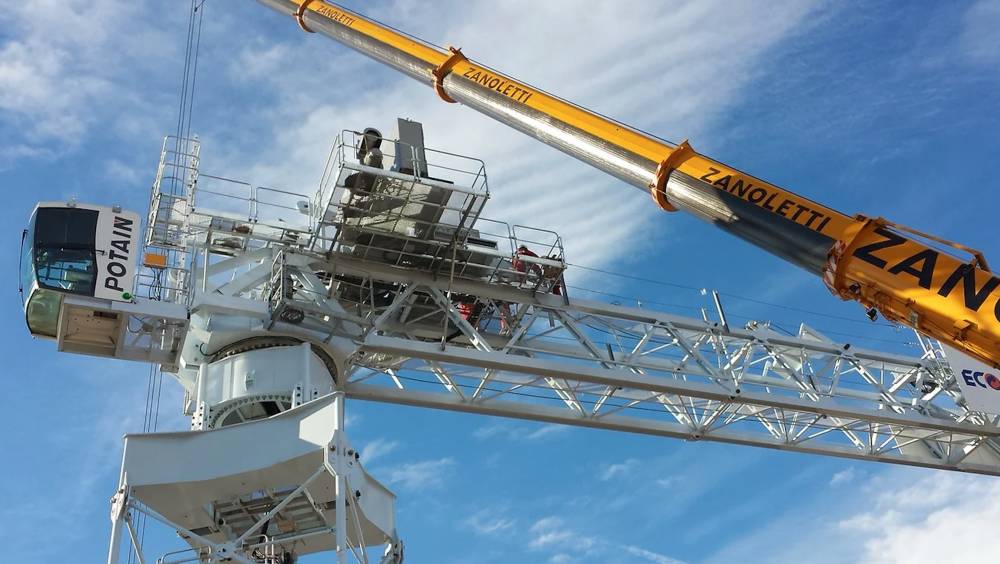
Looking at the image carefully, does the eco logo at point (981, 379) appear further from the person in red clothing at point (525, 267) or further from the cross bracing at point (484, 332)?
the person in red clothing at point (525, 267)

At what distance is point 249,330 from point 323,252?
2.86m

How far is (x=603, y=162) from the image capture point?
22219 millimetres

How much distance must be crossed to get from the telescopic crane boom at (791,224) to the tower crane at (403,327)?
0.04 m

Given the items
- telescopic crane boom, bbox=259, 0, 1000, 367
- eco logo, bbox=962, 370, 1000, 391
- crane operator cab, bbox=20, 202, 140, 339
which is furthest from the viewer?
eco logo, bbox=962, 370, 1000, 391

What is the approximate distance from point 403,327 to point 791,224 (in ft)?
39.9

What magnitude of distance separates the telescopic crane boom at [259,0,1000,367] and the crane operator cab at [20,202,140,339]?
8339mm

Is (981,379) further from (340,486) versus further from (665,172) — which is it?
(340,486)

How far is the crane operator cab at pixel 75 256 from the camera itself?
22.5 m

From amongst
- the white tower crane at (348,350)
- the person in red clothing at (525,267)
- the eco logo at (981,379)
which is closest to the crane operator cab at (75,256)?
the white tower crane at (348,350)

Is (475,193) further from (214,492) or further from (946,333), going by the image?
(946,333)

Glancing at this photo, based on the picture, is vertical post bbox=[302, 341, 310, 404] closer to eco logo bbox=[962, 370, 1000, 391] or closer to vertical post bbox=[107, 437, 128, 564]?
vertical post bbox=[107, 437, 128, 564]

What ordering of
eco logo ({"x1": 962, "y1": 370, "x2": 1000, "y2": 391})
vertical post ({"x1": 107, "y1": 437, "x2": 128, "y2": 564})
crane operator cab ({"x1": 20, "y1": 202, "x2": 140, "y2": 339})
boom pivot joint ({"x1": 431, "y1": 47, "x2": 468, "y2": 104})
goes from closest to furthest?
vertical post ({"x1": 107, "y1": 437, "x2": 128, "y2": 564}) < crane operator cab ({"x1": 20, "y1": 202, "x2": 140, "y2": 339}) < boom pivot joint ({"x1": 431, "y1": 47, "x2": 468, "y2": 104}) < eco logo ({"x1": 962, "y1": 370, "x2": 1000, "y2": 391})

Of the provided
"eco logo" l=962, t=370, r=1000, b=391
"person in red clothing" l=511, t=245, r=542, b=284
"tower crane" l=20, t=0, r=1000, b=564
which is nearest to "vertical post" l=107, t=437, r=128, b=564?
"tower crane" l=20, t=0, r=1000, b=564

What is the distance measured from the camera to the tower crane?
65.5 feet
